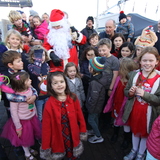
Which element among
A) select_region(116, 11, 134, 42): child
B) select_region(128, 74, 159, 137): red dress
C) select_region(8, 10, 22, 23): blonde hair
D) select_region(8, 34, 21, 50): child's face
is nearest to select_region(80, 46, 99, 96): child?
select_region(128, 74, 159, 137): red dress

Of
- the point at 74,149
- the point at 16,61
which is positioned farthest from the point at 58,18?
the point at 74,149

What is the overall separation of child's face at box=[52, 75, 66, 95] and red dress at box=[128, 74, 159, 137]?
107cm

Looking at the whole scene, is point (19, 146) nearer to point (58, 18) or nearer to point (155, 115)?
point (155, 115)

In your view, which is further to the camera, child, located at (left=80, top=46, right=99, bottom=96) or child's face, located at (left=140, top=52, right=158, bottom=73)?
child, located at (left=80, top=46, right=99, bottom=96)

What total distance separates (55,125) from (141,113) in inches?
46.3

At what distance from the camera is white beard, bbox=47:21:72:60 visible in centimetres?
288

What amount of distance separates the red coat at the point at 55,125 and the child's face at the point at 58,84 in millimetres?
126

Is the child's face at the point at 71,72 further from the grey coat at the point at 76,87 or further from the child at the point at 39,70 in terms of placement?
the child at the point at 39,70

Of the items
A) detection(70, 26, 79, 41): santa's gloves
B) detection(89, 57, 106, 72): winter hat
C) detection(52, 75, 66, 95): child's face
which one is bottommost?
detection(52, 75, 66, 95): child's face

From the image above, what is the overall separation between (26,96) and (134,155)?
1.89 m

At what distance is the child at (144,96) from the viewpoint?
171 cm

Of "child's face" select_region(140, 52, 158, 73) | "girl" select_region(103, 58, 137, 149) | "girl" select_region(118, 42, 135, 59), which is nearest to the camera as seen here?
"child's face" select_region(140, 52, 158, 73)

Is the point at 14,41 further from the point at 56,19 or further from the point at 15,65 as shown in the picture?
the point at 56,19

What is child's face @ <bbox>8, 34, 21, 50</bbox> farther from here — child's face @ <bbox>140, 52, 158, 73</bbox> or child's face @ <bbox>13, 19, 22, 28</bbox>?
child's face @ <bbox>140, 52, 158, 73</bbox>
